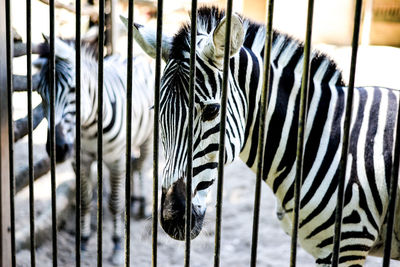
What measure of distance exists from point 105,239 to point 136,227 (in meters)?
0.36

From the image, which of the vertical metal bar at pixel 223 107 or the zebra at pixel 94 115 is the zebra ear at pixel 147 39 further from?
the zebra at pixel 94 115

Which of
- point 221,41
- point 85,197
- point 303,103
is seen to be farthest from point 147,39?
point 85,197

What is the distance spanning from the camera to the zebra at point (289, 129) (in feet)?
6.20

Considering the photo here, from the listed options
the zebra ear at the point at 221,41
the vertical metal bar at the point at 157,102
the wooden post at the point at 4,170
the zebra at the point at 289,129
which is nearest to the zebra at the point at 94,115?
the wooden post at the point at 4,170

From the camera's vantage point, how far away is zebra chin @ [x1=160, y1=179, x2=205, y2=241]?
1.70 m

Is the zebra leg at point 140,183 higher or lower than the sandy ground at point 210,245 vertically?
higher

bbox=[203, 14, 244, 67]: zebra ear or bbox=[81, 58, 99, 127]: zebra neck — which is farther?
bbox=[81, 58, 99, 127]: zebra neck

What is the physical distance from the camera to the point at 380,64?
9.09 m

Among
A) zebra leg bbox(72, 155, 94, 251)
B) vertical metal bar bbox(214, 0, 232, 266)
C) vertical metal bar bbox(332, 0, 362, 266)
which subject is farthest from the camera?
zebra leg bbox(72, 155, 94, 251)

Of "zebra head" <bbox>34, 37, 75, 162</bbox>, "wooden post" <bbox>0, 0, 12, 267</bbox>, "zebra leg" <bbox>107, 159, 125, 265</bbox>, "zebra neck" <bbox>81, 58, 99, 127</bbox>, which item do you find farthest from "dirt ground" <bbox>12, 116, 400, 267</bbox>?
"wooden post" <bbox>0, 0, 12, 267</bbox>

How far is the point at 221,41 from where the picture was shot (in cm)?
A: 179

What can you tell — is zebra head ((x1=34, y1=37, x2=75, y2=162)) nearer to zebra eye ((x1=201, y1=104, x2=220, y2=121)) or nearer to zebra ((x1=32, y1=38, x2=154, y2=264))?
zebra ((x1=32, y1=38, x2=154, y2=264))

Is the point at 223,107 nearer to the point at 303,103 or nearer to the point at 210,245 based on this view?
the point at 303,103

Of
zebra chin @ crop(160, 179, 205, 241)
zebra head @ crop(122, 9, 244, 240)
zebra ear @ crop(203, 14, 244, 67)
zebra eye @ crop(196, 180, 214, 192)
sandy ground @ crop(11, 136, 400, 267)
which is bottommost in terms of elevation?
sandy ground @ crop(11, 136, 400, 267)
